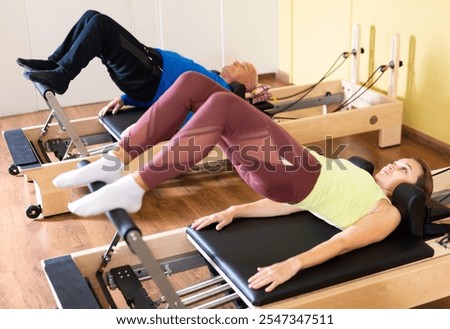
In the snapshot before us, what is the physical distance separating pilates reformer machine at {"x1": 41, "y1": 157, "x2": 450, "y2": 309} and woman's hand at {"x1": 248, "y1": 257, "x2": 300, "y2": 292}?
0.02 metres

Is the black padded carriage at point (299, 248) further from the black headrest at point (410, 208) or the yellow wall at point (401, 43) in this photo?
the yellow wall at point (401, 43)

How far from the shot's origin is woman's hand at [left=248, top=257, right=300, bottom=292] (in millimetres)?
2023

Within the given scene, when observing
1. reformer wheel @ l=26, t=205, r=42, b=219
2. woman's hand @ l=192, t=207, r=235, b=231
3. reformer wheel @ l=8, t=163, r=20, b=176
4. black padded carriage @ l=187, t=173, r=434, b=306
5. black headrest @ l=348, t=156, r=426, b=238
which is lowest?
reformer wheel @ l=26, t=205, r=42, b=219

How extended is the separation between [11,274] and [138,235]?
1.14 meters

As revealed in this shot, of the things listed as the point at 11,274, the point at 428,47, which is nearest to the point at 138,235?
the point at 11,274

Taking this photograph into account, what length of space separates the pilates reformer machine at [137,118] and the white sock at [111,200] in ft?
4.21

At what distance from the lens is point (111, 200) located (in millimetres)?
1903

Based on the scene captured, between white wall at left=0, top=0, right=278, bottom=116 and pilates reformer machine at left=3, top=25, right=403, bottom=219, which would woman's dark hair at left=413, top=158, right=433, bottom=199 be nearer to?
pilates reformer machine at left=3, top=25, right=403, bottom=219

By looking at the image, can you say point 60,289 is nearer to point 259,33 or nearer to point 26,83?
point 26,83

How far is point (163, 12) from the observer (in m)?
4.90

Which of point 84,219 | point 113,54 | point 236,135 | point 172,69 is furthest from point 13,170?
point 236,135

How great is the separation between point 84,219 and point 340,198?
1.39 m

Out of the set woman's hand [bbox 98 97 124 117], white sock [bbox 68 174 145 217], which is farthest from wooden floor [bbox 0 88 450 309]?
white sock [bbox 68 174 145 217]

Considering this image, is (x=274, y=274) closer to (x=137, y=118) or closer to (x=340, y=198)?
(x=340, y=198)
